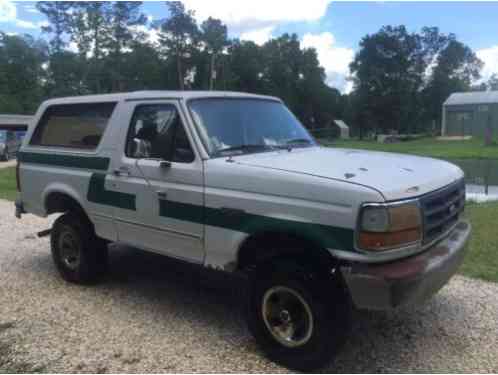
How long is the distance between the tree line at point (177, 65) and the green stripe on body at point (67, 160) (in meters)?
58.9

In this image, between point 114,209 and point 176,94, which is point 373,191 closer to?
point 176,94

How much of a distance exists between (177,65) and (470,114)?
129 feet

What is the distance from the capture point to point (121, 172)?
15.4ft

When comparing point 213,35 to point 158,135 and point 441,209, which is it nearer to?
point 158,135

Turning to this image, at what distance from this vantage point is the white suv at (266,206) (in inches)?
128

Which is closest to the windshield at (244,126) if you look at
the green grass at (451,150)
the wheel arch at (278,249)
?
the wheel arch at (278,249)

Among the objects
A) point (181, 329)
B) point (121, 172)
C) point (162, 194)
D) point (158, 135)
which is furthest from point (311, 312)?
point (121, 172)

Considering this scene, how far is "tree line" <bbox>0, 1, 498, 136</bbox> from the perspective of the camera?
64.8 m

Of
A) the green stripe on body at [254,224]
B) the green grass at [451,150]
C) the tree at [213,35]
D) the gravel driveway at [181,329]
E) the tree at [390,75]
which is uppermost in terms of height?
the tree at [213,35]

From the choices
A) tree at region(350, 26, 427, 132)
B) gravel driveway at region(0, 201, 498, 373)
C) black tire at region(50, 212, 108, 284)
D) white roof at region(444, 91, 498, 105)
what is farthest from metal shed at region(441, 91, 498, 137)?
black tire at region(50, 212, 108, 284)

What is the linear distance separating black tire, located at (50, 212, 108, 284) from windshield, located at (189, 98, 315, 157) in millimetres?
2068

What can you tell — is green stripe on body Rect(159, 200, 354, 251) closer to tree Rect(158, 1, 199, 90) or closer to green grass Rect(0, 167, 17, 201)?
green grass Rect(0, 167, 17, 201)

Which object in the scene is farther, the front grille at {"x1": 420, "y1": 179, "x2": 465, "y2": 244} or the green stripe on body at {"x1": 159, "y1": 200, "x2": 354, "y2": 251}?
the front grille at {"x1": 420, "y1": 179, "x2": 465, "y2": 244}

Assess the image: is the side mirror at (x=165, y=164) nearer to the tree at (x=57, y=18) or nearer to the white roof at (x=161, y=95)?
the white roof at (x=161, y=95)
